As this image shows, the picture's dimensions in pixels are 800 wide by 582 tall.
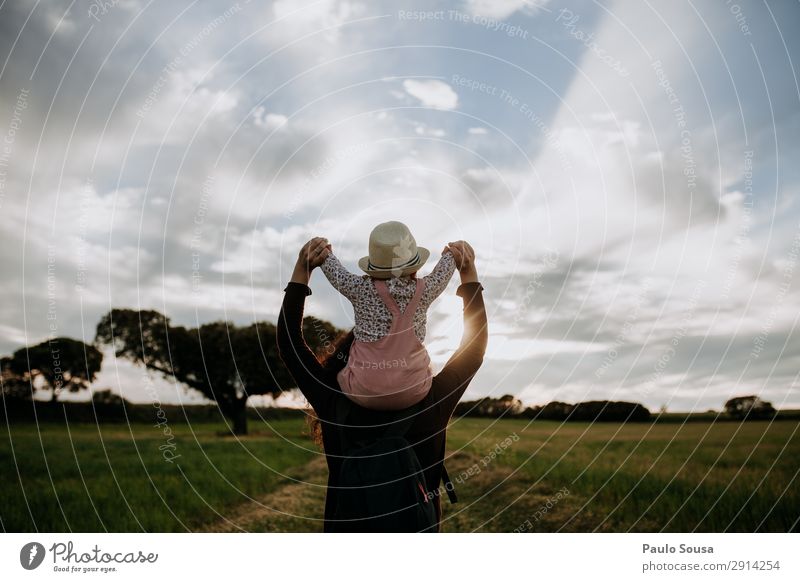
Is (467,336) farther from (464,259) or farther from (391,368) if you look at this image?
(391,368)

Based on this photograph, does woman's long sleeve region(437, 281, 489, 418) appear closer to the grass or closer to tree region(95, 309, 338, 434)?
the grass

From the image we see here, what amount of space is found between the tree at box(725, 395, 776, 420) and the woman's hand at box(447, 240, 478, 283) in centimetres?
478

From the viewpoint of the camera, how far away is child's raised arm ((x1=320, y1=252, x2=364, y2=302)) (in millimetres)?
4023

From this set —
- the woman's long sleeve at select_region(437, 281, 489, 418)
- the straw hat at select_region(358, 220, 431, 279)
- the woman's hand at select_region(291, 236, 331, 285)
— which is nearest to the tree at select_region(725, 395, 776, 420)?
the woman's long sleeve at select_region(437, 281, 489, 418)

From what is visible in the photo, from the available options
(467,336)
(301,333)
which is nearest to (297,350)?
(301,333)

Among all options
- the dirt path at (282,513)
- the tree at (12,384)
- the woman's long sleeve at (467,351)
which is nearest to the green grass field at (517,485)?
the dirt path at (282,513)

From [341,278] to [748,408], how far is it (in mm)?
5898

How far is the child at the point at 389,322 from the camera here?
3777 mm

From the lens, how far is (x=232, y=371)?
76.4 ft

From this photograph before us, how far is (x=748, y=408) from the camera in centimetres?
741

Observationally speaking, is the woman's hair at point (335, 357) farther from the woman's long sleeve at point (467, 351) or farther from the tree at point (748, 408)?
the tree at point (748, 408)
